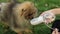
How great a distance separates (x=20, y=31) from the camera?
322 cm

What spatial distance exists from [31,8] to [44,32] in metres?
0.64

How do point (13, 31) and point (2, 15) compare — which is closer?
point (2, 15)

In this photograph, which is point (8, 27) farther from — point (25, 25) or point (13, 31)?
point (25, 25)

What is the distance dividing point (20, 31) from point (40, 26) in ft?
1.44

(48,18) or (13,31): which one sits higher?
(48,18)

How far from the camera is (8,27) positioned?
3451mm

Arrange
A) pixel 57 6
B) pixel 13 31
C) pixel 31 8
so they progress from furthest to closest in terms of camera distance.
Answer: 1. pixel 57 6
2. pixel 13 31
3. pixel 31 8

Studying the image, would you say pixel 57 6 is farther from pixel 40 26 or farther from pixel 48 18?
pixel 48 18

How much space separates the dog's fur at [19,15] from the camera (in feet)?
9.72

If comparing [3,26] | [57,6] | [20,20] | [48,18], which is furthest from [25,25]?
[57,6]

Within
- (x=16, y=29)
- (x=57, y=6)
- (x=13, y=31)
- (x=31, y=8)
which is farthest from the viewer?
(x=57, y=6)

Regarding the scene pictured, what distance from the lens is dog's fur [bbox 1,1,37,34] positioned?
2.96m

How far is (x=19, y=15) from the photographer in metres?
3.00

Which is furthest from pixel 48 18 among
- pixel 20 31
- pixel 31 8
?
pixel 20 31
